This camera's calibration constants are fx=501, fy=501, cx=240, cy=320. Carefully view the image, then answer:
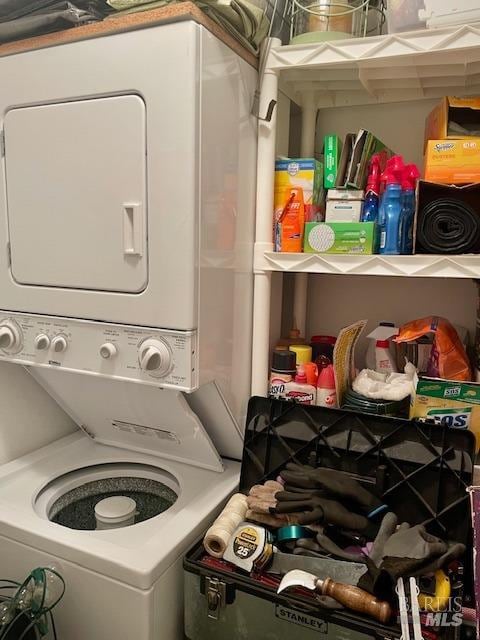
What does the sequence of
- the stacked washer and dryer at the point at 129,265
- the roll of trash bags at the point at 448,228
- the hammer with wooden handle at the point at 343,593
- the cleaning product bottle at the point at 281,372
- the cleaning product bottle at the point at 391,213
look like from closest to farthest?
1. the hammer with wooden handle at the point at 343,593
2. the stacked washer and dryer at the point at 129,265
3. the roll of trash bags at the point at 448,228
4. the cleaning product bottle at the point at 391,213
5. the cleaning product bottle at the point at 281,372

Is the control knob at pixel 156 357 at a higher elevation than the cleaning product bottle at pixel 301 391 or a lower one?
higher

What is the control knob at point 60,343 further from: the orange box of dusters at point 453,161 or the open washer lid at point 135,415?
the orange box of dusters at point 453,161

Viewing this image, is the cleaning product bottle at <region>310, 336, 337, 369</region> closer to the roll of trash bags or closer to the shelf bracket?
the roll of trash bags

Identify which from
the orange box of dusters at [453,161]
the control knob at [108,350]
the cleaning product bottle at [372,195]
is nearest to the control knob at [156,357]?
the control knob at [108,350]

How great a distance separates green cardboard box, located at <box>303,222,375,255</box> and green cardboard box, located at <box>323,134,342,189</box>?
0.17 m

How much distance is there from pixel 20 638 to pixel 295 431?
3.12 ft

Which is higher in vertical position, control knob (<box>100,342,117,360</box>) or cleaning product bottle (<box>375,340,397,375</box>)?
control knob (<box>100,342,117,360</box>)

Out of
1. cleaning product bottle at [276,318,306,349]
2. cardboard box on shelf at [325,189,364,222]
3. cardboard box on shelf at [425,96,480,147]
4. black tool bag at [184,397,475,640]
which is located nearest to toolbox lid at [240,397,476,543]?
black tool bag at [184,397,475,640]

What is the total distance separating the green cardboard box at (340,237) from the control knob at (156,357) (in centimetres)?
59

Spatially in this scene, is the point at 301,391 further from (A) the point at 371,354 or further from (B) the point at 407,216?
(B) the point at 407,216

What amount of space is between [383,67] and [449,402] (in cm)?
107

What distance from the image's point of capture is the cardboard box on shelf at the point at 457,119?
1513 mm

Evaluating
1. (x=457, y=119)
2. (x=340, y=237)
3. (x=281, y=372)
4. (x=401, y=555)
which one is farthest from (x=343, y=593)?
(x=457, y=119)

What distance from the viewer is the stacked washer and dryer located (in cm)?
134
